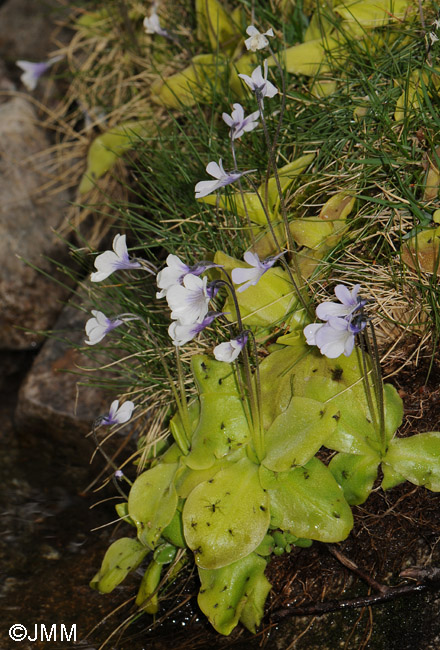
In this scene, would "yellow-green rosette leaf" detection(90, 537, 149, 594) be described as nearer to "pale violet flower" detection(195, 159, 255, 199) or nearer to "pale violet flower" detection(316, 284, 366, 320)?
"pale violet flower" detection(316, 284, 366, 320)

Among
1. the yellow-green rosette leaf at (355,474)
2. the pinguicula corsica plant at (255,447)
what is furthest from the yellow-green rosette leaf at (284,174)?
the yellow-green rosette leaf at (355,474)

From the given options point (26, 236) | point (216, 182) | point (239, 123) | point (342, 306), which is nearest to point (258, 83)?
point (239, 123)

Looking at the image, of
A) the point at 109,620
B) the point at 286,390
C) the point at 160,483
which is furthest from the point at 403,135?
the point at 109,620

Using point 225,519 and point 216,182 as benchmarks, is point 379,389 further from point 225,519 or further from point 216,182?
point 216,182

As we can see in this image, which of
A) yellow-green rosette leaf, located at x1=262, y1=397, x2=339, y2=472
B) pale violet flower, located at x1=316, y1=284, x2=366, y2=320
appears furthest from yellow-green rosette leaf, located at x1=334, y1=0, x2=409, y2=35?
yellow-green rosette leaf, located at x1=262, y1=397, x2=339, y2=472

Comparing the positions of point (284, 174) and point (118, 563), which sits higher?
point (284, 174)

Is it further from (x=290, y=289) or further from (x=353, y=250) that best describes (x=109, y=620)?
(x=353, y=250)
